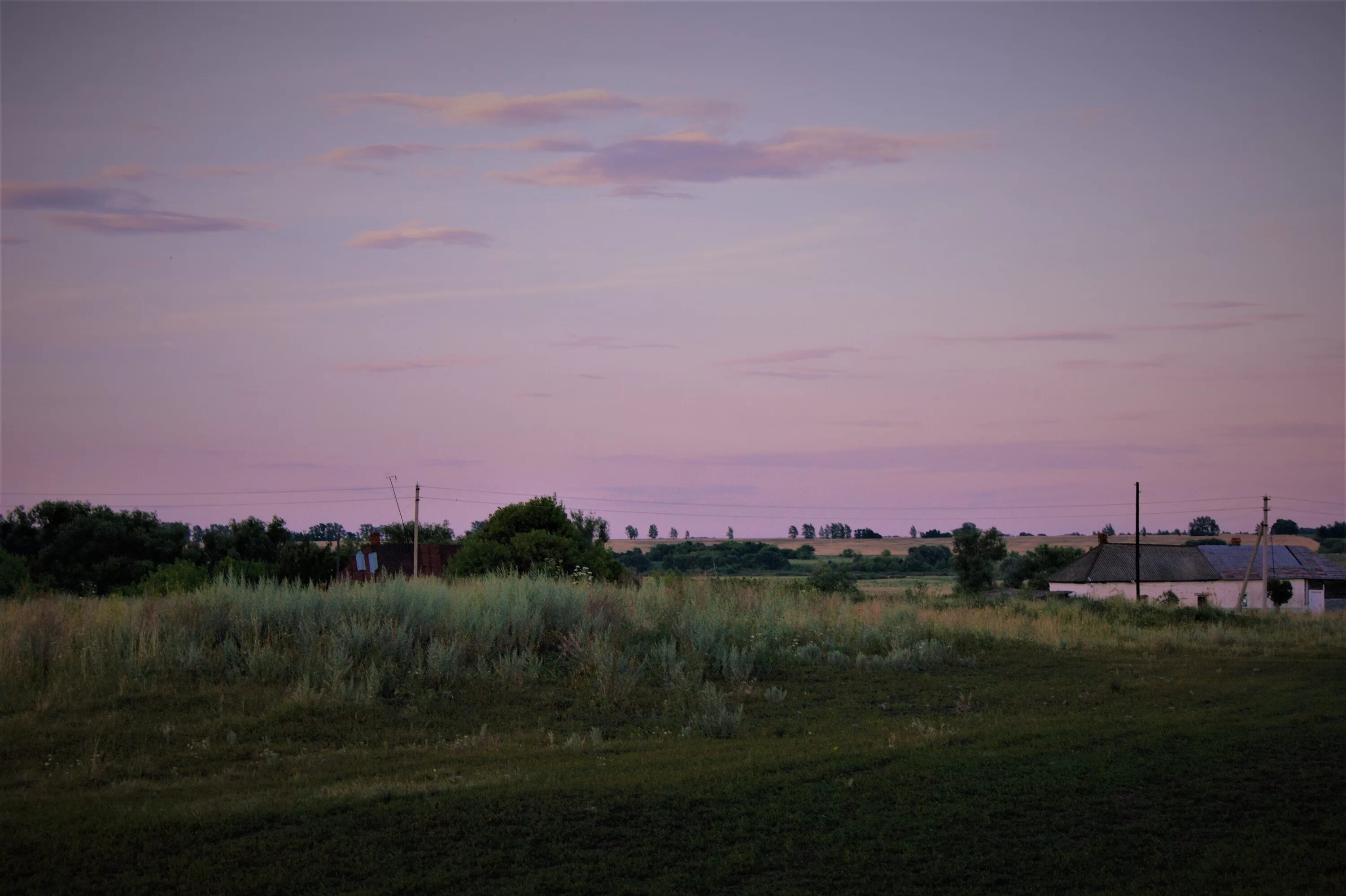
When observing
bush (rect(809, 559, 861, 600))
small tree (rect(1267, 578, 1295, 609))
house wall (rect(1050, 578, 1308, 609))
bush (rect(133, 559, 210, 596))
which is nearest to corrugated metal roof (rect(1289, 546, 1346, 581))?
house wall (rect(1050, 578, 1308, 609))

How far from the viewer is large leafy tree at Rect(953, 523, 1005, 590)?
7369 centimetres

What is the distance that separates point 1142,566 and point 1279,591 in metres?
7.21

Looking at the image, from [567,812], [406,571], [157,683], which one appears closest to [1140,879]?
[567,812]

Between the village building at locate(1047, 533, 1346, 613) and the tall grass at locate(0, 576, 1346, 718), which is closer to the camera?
the tall grass at locate(0, 576, 1346, 718)

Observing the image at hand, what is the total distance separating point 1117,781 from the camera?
941 centimetres

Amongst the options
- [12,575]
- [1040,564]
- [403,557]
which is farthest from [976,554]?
[12,575]

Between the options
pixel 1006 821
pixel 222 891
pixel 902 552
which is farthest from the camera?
pixel 902 552

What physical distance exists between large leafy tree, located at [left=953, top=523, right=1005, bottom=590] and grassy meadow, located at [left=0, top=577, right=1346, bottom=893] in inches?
2101

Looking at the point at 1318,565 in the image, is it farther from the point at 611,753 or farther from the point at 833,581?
the point at 611,753

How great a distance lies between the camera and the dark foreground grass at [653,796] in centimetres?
686

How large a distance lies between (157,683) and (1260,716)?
13426 mm

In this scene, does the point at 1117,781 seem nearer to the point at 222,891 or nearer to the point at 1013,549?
the point at 222,891

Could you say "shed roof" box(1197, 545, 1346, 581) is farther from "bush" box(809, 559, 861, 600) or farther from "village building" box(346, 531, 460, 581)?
"village building" box(346, 531, 460, 581)

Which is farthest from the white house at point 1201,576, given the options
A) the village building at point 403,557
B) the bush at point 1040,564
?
the village building at point 403,557
